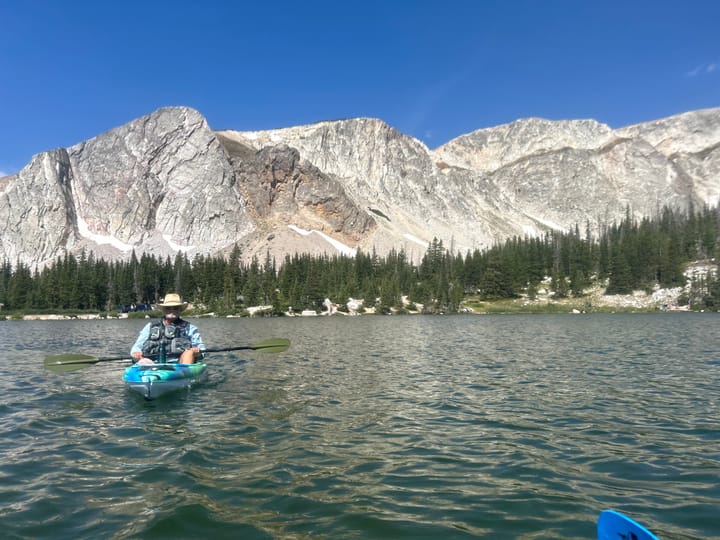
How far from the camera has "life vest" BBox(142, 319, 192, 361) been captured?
18875 millimetres

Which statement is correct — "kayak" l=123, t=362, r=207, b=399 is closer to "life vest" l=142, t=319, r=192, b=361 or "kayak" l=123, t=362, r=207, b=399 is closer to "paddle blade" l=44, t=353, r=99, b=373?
"life vest" l=142, t=319, r=192, b=361

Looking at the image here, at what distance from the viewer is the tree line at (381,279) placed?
12744cm

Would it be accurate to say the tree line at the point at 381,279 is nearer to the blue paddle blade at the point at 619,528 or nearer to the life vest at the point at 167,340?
the life vest at the point at 167,340

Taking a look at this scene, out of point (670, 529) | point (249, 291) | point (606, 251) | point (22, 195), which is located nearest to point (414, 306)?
point (249, 291)

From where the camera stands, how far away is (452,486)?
9.16 meters

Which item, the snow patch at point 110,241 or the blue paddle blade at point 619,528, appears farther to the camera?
the snow patch at point 110,241

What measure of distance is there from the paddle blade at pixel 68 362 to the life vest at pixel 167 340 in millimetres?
2656

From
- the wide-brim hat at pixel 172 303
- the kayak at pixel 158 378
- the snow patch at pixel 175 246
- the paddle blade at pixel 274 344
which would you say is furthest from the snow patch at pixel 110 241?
the kayak at pixel 158 378

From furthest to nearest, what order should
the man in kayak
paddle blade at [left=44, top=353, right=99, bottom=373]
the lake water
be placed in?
paddle blade at [left=44, top=353, right=99, bottom=373] → the man in kayak → the lake water

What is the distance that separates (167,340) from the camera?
19109mm

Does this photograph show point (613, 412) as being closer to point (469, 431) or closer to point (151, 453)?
point (469, 431)

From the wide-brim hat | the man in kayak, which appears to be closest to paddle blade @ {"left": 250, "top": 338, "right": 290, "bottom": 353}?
the man in kayak

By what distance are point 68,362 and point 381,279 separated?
123 m

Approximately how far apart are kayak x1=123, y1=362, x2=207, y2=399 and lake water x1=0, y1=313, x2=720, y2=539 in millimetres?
566
